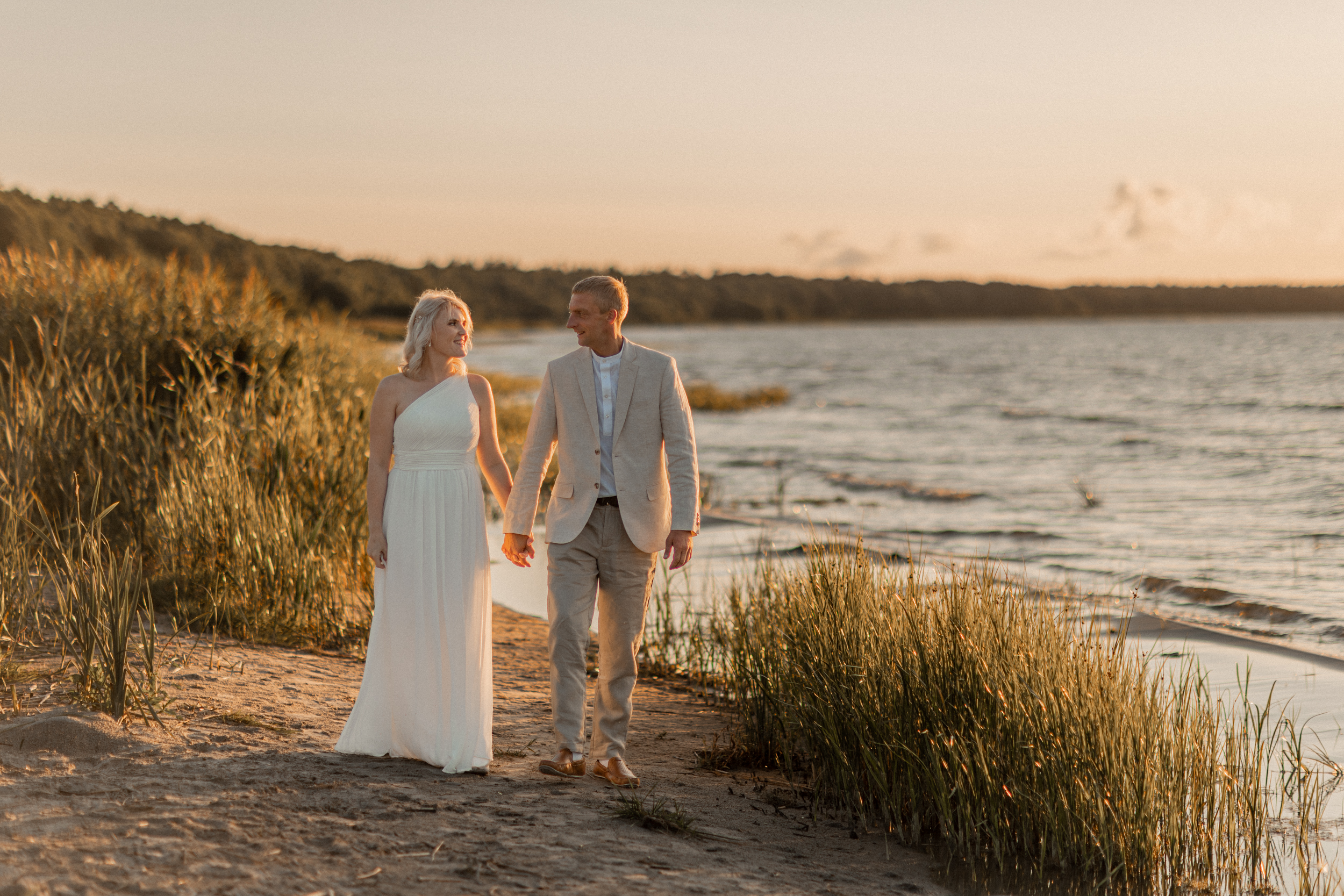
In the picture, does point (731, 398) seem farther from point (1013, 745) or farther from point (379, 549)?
point (1013, 745)

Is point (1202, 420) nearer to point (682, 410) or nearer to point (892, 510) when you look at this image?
point (892, 510)

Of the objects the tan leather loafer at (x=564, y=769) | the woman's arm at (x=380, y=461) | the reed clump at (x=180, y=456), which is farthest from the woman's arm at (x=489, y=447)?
the reed clump at (x=180, y=456)

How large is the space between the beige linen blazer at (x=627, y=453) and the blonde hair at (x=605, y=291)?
0.57 ft

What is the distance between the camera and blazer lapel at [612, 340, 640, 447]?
4938 mm

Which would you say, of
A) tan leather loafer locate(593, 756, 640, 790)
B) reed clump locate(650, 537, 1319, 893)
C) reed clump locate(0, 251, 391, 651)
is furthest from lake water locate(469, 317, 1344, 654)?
reed clump locate(0, 251, 391, 651)

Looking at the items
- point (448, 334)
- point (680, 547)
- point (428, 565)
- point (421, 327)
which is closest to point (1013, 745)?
point (680, 547)

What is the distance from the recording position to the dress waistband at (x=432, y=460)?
5086 millimetres

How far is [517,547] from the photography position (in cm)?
509

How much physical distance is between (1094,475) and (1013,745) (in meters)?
18.6

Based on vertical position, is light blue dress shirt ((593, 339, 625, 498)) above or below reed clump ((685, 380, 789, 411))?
above

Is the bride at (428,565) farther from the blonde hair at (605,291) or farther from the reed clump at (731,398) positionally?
the reed clump at (731,398)

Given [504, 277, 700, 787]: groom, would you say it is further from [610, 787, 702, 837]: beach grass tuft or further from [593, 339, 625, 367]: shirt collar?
[610, 787, 702, 837]: beach grass tuft

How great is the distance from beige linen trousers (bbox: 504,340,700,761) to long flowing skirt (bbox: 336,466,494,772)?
288 millimetres

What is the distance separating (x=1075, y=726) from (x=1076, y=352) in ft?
293
